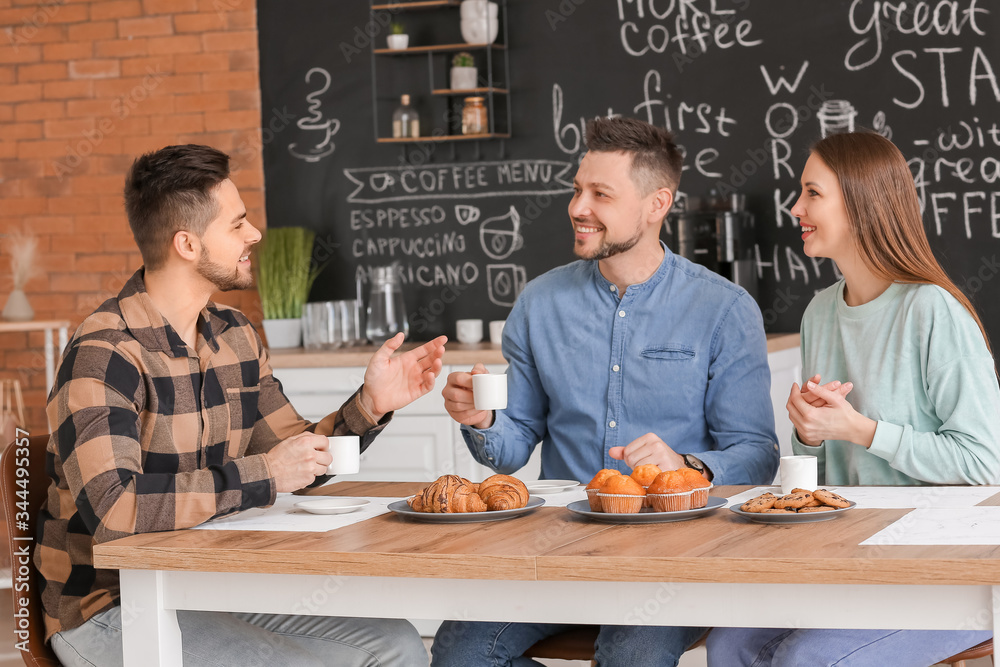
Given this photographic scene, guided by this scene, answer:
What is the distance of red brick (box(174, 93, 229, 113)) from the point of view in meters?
4.60

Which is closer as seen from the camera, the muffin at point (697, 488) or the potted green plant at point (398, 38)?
the muffin at point (697, 488)

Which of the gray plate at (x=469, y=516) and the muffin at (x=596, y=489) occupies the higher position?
the muffin at (x=596, y=489)

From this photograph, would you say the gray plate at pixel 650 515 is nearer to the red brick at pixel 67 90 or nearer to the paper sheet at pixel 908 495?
the paper sheet at pixel 908 495

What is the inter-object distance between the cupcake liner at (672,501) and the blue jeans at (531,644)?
393mm

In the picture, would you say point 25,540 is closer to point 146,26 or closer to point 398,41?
point 398,41

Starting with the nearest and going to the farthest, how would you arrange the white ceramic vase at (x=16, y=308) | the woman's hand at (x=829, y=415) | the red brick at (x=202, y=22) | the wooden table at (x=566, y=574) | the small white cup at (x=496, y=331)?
1. the wooden table at (x=566, y=574)
2. the woman's hand at (x=829, y=415)
3. the small white cup at (x=496, y=331)
4. the red brick at (x=202, y=22)
5. the white ceramic vase at (x=16, y=308)

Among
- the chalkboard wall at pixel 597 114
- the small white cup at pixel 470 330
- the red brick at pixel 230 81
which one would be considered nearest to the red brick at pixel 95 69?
the red brick at pixel 230 81

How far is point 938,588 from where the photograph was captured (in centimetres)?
143

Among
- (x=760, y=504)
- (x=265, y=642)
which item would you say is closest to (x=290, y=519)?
(x=265, y=642)

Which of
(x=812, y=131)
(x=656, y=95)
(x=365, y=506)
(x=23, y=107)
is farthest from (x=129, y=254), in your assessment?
(x=365, y=506)

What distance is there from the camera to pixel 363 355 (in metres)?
3.97

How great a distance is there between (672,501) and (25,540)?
114cm

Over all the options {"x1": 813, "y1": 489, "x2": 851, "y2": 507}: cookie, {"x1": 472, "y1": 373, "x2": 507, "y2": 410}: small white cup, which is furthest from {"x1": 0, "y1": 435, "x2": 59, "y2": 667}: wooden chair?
{"x1": 813, "y1": 489, "x2": 851, "y2": 507}: cookie

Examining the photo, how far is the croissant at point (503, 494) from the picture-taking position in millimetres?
1816
